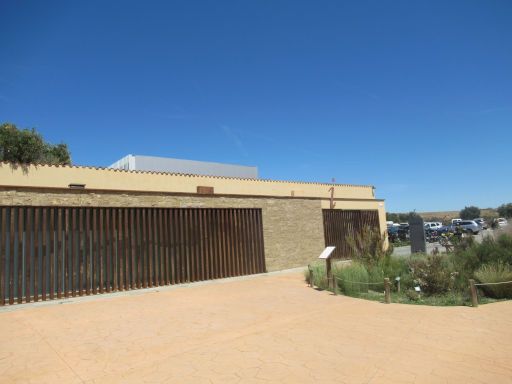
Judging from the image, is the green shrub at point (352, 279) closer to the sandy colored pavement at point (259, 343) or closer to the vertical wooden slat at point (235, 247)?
the sandy colored pavement at point (259, 343)

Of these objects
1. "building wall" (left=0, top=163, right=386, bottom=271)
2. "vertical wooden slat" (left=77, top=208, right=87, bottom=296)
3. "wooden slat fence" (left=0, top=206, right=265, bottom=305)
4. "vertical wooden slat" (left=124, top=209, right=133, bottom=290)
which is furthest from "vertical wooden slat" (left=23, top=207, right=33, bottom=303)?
"vertical wooden slat" (left=124, top=209, right=133, bottom=290)

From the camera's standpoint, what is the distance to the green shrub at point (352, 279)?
985 cm

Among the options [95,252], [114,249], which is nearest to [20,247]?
[95,252]

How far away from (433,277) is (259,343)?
5.40m

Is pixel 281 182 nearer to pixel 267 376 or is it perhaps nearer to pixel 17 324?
pixel 17 324

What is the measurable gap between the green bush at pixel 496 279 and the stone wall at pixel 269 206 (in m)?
8.50

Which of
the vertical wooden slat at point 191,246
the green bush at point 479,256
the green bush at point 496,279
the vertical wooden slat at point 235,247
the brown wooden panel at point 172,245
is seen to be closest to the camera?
the green bush at point 496,279

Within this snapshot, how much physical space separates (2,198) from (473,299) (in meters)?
11.7

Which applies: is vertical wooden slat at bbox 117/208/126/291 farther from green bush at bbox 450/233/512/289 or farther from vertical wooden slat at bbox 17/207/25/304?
green bush at bbox 450/233/512/289

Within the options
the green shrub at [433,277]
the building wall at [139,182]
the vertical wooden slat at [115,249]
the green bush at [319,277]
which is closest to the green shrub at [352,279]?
the green bush at [319,277]

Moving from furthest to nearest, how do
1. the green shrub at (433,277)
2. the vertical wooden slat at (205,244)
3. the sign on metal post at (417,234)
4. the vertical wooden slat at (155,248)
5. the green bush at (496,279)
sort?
the sign on metal post at (417,234) → the vertical wooden slat at (205,244) → the vertical wooden slat at (155,248) → the green shrub at (433,277) → the green bush at (496,279)

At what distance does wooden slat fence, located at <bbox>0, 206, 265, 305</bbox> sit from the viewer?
33.1 ft

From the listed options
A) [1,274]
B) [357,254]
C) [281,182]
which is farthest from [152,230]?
[281,182]

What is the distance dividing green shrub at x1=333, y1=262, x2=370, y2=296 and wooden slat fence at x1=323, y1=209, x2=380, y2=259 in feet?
24.3
